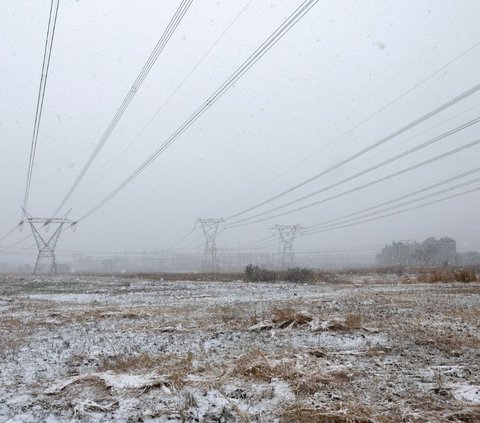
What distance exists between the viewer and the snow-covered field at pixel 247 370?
17.1ft

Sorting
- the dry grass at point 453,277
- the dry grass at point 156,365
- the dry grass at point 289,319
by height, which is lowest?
the dry grass at point 156,365

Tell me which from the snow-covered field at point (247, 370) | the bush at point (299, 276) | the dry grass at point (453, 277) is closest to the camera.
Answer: the snow-covered field at point (247, 370)

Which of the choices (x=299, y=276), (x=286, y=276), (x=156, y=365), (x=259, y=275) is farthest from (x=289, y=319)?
(x=259, y=275)

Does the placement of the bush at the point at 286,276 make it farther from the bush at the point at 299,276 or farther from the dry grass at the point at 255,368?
the dry grass at the point at 255,368

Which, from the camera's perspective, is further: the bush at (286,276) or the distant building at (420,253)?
the distant building at (420,253)

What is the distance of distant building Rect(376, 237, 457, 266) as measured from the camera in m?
111

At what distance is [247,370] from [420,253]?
11631 cm

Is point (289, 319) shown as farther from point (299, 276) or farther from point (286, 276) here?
point (286, 276)

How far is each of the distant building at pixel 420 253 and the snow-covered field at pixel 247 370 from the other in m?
99.5

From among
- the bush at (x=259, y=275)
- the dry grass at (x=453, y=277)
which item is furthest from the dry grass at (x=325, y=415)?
the bush at (x=259, y=275)

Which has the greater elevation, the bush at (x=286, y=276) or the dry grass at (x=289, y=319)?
the bush at (x=286, y=276)

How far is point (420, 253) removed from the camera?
11269 cm

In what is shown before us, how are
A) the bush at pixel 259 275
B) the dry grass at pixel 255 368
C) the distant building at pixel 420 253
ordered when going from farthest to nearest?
1. the distant building at pixel 420 253
2. the bush at pixel 259 275
3. the dry grass at pixel 255 368

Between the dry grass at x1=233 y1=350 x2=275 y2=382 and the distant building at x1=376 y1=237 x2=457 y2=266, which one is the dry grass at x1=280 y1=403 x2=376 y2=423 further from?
the distant building at x1=376 y1=237 x2=457 y2=266
